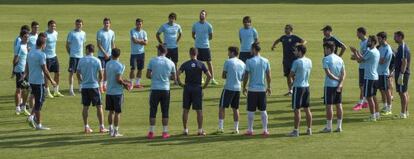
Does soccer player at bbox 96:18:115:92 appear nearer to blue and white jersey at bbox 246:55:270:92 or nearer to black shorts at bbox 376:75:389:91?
blue and white jersey at bbox 246:55:270:92

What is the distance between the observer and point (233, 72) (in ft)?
70.2

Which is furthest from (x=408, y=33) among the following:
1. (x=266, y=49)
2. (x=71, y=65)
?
(x=71, y=65)

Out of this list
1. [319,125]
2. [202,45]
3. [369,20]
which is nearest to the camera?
[319,125]

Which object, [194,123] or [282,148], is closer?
[282,148]

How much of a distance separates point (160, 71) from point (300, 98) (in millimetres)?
3288

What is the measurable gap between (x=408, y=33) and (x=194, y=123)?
2304 cm

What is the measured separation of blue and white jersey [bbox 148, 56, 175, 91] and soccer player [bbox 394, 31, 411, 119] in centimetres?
654

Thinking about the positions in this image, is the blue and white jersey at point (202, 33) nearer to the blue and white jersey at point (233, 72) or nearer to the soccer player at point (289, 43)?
the soccer player at point (289, 43)

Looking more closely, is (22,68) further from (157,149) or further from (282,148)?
(282,148)

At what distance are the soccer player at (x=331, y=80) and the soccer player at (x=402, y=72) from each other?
2823 millimetres

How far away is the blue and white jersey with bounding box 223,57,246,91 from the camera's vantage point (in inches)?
842

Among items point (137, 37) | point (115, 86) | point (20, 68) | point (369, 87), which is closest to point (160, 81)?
point (115, 86)

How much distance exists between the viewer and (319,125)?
23141 millimetres

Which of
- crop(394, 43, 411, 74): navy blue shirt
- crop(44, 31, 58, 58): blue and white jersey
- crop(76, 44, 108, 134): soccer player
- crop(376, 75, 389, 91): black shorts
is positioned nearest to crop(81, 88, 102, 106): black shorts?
crop(76, 44, 108, 134): soccer player
